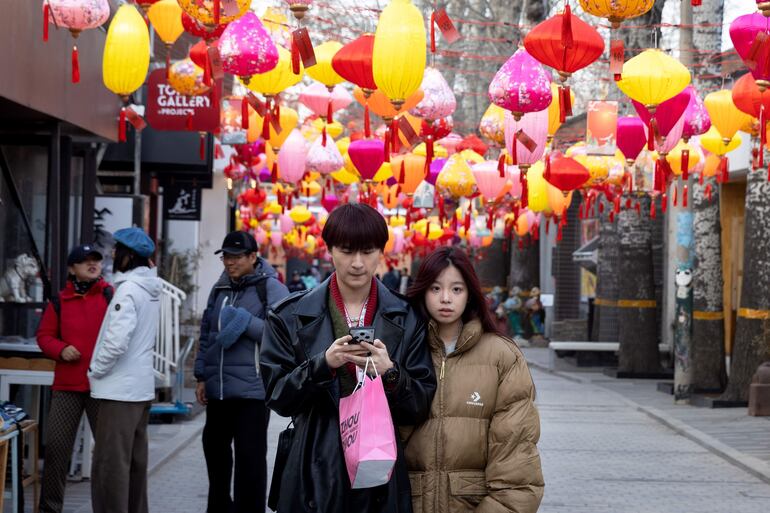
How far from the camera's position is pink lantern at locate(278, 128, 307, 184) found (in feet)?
52.5

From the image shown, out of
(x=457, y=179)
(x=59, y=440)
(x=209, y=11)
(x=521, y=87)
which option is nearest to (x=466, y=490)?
(x=59, y=440)

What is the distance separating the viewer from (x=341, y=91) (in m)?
14.5

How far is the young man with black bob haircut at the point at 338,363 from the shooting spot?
14.0ft

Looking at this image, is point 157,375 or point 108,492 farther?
point 157,375

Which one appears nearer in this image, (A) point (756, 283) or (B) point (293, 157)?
(B) point (293, 157)

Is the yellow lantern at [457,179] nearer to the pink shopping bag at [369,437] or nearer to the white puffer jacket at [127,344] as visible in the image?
the white puffer jacket at [127,344]

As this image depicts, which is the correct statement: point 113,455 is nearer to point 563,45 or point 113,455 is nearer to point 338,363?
point 338,363

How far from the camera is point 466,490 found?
438cm

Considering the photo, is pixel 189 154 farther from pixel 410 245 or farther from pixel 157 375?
pixel 410 245

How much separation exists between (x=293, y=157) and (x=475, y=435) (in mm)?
11909

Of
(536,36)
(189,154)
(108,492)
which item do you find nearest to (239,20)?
(536,36)

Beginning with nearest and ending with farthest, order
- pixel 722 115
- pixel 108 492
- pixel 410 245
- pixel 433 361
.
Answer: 1. pixel 433 361
2. pixel 108 492
3. pixel 722 115
4. pixel 410 245

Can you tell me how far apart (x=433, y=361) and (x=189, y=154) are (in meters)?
13.1

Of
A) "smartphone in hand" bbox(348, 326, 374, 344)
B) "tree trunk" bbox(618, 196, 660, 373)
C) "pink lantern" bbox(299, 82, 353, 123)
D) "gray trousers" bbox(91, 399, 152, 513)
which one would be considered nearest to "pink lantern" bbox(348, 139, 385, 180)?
"pink lantern" bbox(299, 82, 353, 123)
